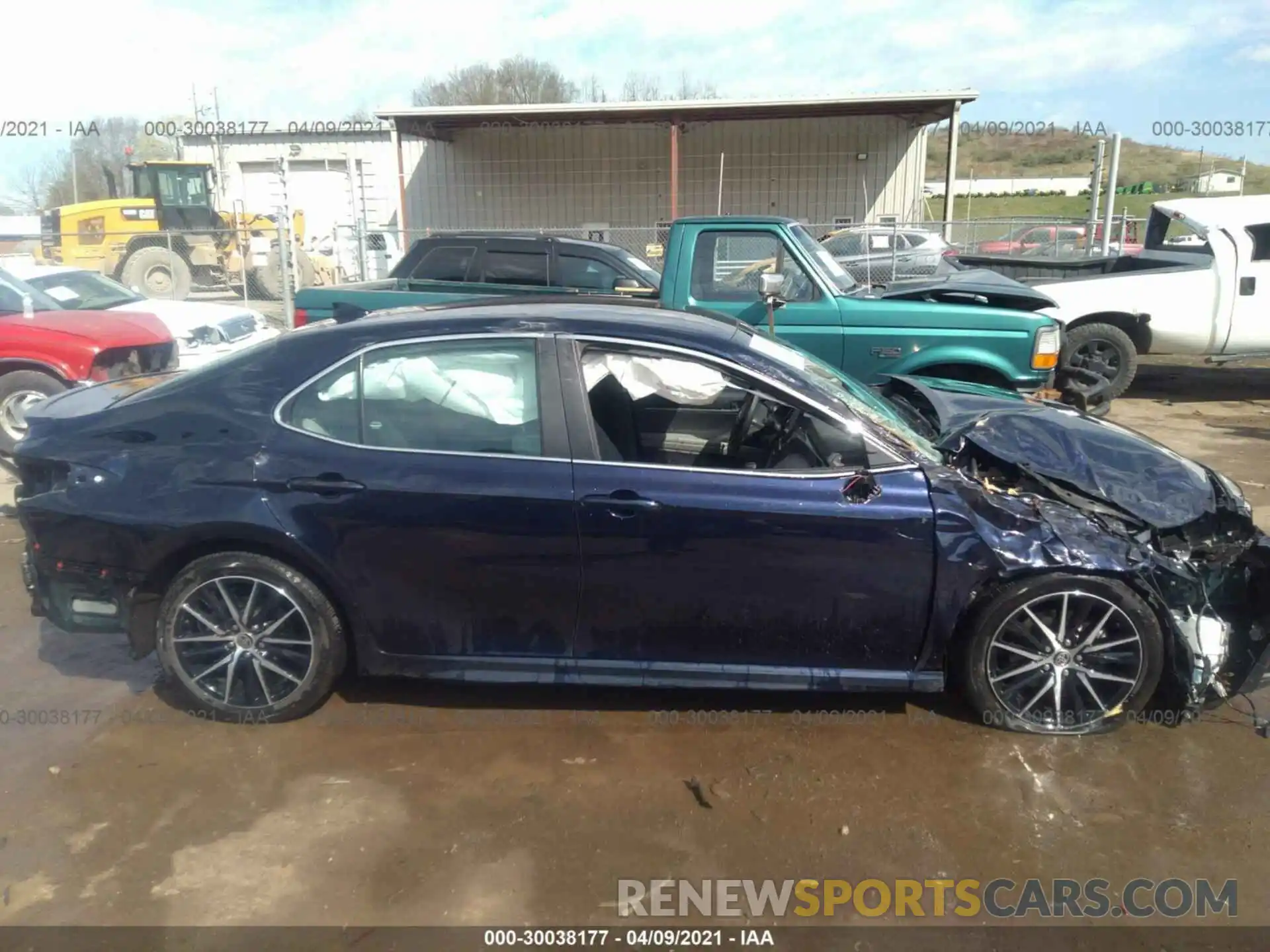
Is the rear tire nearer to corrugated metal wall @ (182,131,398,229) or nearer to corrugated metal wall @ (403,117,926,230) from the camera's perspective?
corrugated metal wall @ (403,117,926,230)

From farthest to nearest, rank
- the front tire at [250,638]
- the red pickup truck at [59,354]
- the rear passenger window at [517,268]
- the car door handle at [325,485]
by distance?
the rear passenger window at [517,268] < the red pickup truck at [59,354] < the front tire at [250,638] < the car door handle at [325,485]

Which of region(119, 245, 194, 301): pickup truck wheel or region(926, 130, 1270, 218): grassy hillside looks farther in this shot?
region(926, 130, 1270, 218): grassy hillside

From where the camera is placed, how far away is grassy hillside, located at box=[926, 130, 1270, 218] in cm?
4459

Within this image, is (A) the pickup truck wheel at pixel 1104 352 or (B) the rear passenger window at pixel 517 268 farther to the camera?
(A) the pickup truck wheel at pixel 1104 352

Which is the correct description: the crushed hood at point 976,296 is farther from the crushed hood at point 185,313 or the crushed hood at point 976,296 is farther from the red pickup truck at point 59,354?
the crushed hood at point 185,313

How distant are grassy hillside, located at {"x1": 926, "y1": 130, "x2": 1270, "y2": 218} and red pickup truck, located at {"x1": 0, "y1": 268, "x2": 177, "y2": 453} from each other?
3908 centimetres

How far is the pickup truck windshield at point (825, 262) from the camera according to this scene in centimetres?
729

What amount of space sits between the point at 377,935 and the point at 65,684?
7.82 feet

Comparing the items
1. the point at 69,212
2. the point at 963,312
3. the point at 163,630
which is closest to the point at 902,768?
the point at 163,630

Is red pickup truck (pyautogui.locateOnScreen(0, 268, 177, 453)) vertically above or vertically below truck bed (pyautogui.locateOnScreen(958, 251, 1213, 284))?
below

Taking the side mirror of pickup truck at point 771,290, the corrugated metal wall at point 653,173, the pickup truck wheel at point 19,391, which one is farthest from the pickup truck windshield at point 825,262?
the corrugated metal wall at point 653,173

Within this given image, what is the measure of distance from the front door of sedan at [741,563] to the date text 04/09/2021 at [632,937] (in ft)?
3.28

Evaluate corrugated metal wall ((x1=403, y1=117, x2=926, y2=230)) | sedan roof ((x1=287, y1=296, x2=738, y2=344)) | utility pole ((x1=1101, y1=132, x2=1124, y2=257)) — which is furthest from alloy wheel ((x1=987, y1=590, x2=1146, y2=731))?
corrugated metal wall ((x1=403, y1=117, x2=926, y2=230))

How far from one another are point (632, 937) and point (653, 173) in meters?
25.2
